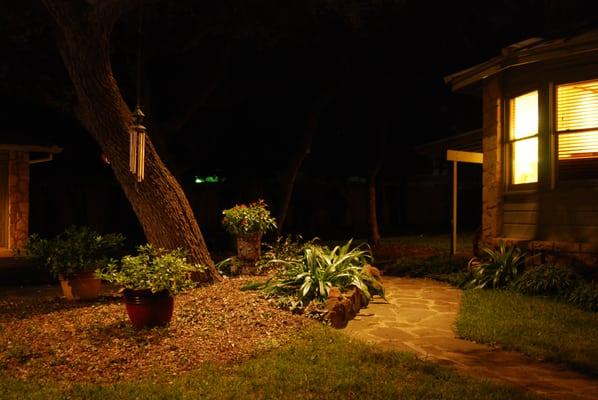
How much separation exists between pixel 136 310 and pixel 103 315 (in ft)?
3.80

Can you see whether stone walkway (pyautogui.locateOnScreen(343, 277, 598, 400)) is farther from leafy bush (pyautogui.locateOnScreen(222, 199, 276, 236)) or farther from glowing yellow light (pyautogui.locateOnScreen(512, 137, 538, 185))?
leafy bush (pyautogui.locateOnScreen(222, 199, 276, 236))

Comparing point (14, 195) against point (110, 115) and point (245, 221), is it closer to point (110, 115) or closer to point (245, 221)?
point (245, 221)

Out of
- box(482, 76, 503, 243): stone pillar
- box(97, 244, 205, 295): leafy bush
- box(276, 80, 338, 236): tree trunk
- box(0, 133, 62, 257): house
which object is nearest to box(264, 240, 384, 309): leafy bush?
box(97, 244, 205, 295): leafy bush

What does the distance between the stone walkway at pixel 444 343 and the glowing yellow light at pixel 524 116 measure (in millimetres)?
2964

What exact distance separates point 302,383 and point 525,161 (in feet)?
22.0

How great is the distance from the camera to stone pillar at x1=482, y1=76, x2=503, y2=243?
976 cm

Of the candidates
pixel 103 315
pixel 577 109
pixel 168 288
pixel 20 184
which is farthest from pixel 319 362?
pixel 20 184

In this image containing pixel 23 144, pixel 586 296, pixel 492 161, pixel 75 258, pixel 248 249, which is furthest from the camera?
pixel 23 144

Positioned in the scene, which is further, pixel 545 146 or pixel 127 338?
pixel 545 146

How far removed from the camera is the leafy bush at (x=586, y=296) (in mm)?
7141

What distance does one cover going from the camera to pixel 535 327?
618 cm

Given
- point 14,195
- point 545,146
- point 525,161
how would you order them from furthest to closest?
point 14,195
point 525,161
point 545,146

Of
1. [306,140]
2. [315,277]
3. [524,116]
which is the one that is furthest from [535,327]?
[306,140]

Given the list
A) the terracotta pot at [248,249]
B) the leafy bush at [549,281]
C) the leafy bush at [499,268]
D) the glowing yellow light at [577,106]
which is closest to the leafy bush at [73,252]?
the terracotta pot at [248,249]
